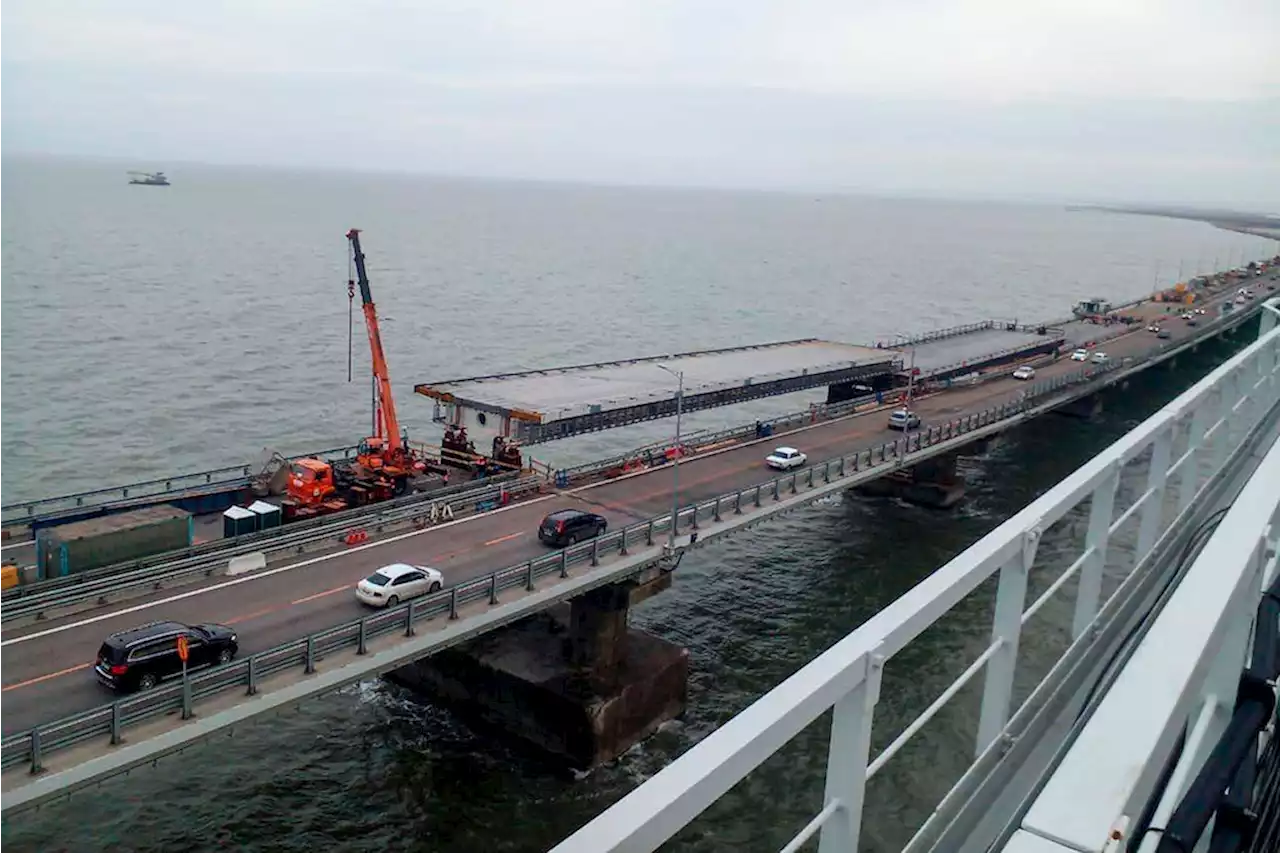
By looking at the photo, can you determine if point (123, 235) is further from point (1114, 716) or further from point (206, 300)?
point (1114, 716)

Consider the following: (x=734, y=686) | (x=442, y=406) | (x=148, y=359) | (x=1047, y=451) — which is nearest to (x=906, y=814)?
(x=734, y=686)

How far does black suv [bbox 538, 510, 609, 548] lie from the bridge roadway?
1.85 feet

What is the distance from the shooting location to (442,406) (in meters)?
43.9

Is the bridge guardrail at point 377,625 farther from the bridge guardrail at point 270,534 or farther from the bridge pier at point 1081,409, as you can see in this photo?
the bridge pier at point 1081,409

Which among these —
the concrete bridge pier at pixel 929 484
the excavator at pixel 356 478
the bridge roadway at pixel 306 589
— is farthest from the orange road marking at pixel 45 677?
the concrete bridge pier at pixel 929 484

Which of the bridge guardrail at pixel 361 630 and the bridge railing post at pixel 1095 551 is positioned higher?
the bridge railing post at pixel 1095 551

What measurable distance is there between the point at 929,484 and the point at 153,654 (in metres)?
43.9

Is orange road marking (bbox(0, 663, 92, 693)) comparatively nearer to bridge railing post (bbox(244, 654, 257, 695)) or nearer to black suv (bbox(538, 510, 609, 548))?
bridge railing post (bbox(244, 654, 257, 695))

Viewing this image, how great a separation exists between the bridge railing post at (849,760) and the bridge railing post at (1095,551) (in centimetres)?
346

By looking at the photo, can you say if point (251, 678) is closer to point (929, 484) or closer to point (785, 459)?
point (785, 459)

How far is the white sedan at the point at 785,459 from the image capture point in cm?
4322

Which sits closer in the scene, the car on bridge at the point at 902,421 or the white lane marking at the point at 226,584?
the white lane marking at the point at 226,584

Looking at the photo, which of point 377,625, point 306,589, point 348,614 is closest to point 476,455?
point 306,589

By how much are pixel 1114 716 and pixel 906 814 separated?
27117mm
